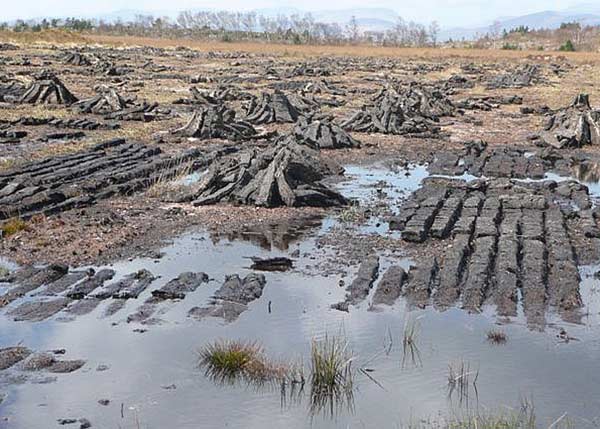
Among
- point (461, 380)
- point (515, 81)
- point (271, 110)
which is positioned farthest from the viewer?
point (515, 81)

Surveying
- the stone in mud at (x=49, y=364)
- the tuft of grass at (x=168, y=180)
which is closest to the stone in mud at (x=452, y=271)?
the stone in mud at (x=49, y=364)

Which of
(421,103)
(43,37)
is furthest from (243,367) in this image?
(43,37)

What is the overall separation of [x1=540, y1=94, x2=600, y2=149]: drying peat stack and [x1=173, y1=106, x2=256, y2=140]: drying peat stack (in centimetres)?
759

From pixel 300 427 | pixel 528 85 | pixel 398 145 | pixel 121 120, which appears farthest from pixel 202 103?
pixel 300 427

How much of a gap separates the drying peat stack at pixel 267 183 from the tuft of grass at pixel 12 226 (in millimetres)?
2977

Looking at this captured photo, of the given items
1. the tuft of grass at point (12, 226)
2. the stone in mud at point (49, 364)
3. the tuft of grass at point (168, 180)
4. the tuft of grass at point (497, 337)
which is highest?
the tuft of grass at point (12, 226)

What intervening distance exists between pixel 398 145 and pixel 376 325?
42.0 feet

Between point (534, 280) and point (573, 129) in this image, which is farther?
point (573, 129)

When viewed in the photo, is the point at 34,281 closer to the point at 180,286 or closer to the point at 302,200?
the point at 180,286

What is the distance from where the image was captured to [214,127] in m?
21.2

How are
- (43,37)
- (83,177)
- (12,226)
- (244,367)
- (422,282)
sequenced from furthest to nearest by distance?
(43,37) < (83,177) < (12,226) < (422,282) < (244,367)

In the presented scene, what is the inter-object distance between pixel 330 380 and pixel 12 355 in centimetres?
290

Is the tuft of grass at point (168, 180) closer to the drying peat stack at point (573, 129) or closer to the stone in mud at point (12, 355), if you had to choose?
the stone in mud at point (12, 355)

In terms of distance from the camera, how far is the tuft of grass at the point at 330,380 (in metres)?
6.96
